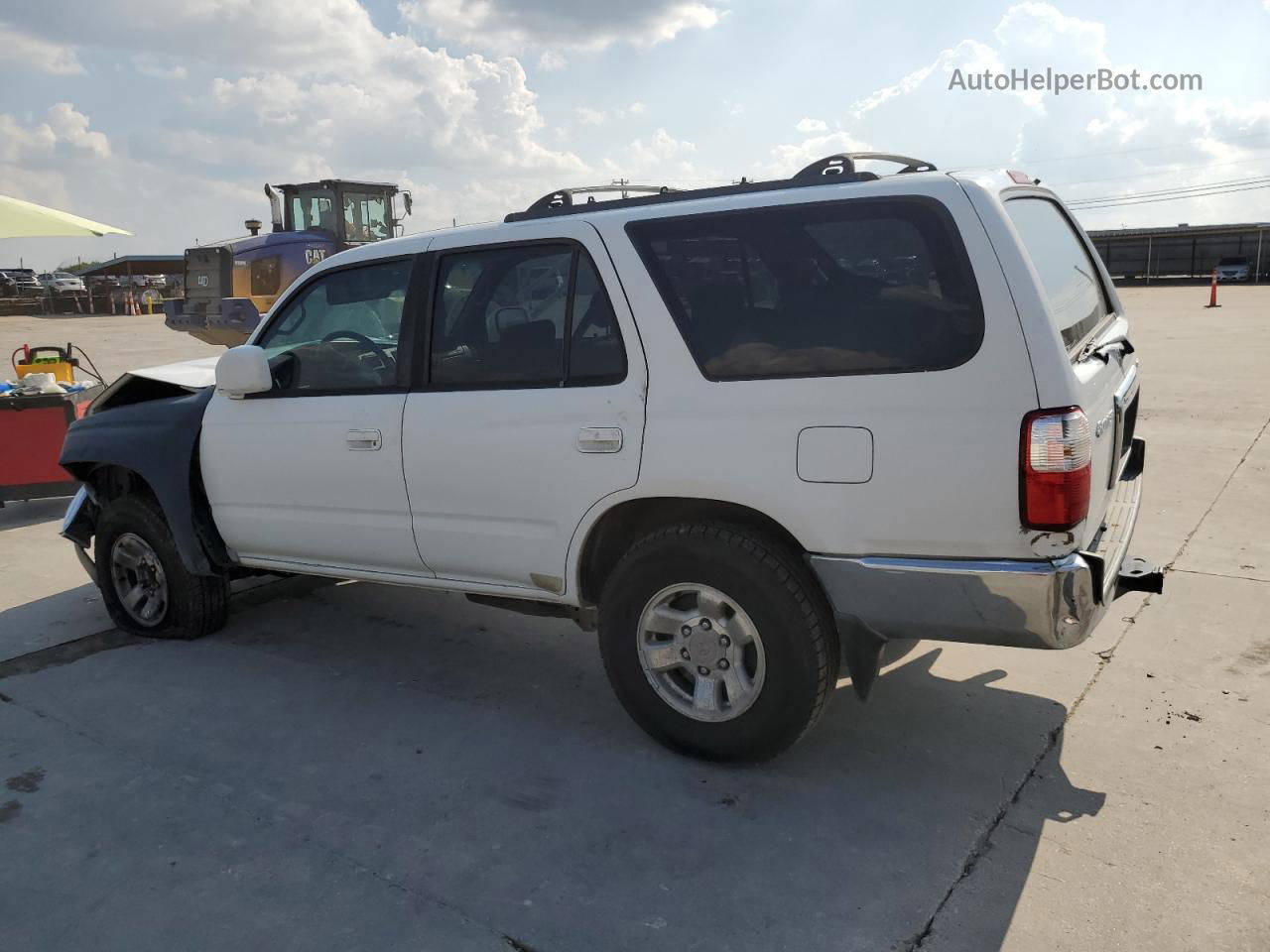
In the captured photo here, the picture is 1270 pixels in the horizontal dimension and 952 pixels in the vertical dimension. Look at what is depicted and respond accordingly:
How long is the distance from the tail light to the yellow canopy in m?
8.76

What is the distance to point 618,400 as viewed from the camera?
351cm

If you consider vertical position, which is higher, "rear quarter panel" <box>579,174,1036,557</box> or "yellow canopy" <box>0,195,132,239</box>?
"yellow canopy" <box>0,195,132,239</box>

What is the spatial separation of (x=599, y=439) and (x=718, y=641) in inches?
30.8

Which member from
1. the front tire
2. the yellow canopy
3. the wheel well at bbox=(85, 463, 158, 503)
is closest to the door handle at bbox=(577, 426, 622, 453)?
the front tire

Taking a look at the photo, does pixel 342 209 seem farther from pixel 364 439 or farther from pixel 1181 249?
pixel 1181 249

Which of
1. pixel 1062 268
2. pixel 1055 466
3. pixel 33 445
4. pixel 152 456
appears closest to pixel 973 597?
pixel 1055 466

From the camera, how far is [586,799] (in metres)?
3.42

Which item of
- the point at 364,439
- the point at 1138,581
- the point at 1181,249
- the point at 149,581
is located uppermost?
the point at 1181,249

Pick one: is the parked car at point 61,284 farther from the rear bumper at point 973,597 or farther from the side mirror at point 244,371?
the rear bumper at point 973,597

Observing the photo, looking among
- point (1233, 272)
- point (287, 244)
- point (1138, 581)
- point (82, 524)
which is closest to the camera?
point (1138, 581)

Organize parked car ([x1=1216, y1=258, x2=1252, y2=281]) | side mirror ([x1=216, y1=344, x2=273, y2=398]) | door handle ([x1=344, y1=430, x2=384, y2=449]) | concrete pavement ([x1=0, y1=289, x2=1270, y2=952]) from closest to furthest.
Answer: concrete pavement ([x1=0, y1=289, x2=1270, y2=952]) < door handle ([x1=344, y1=430, x2=384, y2=449]) < side mirror ([x1=216, y1=344, x2=273, y2=398]) < parked car ([x1=1216, y1=258, x2=1252, y2=281])

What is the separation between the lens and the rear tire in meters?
4.96

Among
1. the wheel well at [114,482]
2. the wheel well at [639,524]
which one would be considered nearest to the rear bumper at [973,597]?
the wheel well at [639,524]

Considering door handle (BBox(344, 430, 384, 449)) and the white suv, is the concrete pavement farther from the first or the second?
door handle (BBox(344, 430, 384, 449))
